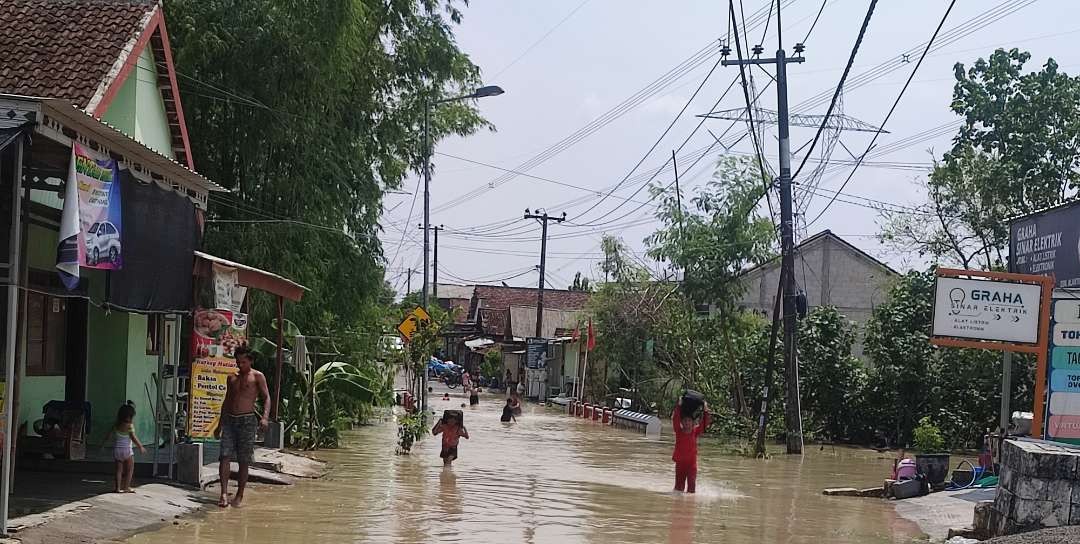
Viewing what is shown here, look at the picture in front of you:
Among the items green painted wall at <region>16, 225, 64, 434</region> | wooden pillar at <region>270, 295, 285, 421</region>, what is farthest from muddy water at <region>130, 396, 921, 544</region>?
green painted wall at <region>16, 225, 64, 434</region>

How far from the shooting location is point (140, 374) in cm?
1836

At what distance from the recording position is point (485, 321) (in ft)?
303

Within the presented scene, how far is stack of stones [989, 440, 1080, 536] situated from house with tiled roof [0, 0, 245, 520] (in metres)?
9.08

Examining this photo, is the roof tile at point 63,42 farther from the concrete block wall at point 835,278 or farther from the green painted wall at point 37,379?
the concrete block wall at point 835,278

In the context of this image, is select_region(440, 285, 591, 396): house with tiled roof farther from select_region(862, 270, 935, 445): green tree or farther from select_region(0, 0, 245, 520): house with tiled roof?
select_region(0, 0, 245, 520): house with tiled roof

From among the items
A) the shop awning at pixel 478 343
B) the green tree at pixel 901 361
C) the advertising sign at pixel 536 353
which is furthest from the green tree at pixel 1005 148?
the shop awning at pixel 478 343

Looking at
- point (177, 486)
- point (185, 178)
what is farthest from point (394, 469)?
point (185, 178)

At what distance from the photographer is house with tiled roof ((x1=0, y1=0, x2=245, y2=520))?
33.0 ft

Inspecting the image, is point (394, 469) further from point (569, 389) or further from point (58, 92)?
point (569, 389)

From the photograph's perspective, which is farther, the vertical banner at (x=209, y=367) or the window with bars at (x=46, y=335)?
the window with bars at (x=46, y=335)

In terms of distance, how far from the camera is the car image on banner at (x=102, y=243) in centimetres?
1077

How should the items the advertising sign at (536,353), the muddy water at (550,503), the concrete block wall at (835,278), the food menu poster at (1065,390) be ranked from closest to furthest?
the muddy water at (550,503), the food menu poster at (1065,390), the concrete block wall at (835,278), the advertising sign at (536,353)

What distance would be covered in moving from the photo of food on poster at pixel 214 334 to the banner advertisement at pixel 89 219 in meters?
Answer: 3.04

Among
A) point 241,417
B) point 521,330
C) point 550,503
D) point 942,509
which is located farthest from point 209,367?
point 521,330
